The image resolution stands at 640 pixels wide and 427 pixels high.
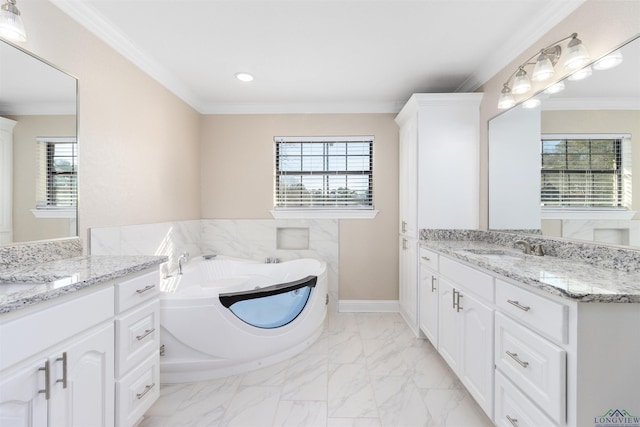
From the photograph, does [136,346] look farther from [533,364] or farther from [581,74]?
[581,74]

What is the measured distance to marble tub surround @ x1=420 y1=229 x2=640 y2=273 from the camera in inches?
50.9

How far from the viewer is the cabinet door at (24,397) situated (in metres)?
0.82

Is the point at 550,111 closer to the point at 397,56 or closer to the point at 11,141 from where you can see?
the point at 397,56

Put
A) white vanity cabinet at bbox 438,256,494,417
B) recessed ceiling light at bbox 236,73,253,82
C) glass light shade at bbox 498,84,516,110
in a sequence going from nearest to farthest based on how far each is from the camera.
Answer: white vanity cabinet at bbox 438,256,494,417 < glass light shade at bbox 498,84,516,110 < recessed ceiling light at bbox 236,73,253,82

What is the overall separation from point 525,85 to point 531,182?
66cm

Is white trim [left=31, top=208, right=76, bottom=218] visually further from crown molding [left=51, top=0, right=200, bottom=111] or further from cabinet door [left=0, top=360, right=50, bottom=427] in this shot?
crown molding [left=51, top=0, right=200, bottom=111]

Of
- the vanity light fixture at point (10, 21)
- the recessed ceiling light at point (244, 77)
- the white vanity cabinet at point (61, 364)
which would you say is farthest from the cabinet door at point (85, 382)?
the recessed ceiling light at point (244, 77)

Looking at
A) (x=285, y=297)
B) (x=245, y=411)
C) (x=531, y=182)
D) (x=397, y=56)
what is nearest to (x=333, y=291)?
(x=285, y=297)

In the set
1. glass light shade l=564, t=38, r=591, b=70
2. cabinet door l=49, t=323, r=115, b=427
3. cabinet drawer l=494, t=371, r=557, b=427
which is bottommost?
cabinet drawer l=494, t=371, r=557, b=427

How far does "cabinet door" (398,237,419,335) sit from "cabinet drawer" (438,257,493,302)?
56cm

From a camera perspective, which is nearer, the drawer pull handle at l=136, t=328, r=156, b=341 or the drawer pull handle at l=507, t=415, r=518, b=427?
the drawer pull handle at l=507, t=415, r=518, b=427

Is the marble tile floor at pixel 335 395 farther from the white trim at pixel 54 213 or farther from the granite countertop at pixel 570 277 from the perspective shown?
the white trim at pixel 54 213

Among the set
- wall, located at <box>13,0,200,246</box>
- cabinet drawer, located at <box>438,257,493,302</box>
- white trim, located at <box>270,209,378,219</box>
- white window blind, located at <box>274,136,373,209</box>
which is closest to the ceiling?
→ wall, located at <box>13,0,200,246</box>

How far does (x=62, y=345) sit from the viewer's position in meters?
0.99
